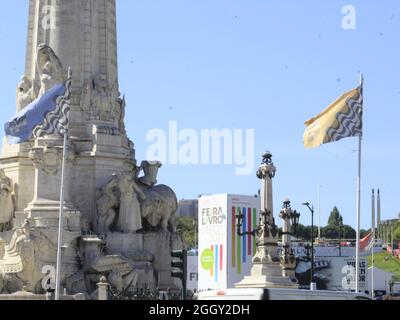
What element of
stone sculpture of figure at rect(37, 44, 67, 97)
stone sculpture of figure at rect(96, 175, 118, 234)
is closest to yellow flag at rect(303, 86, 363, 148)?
stone sculpture of figure at rect(96, 175, 118, 234)

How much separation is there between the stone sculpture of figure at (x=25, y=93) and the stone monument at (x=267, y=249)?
44.9 ft

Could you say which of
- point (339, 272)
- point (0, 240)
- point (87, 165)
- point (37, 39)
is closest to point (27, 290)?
point (0, 240)

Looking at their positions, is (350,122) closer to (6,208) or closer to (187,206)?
(6,208)

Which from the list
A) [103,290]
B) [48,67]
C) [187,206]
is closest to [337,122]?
[103,290]

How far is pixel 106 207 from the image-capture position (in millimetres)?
50406

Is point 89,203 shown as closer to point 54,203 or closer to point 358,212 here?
point 54,203

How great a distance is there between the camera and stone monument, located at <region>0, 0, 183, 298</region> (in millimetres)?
47938

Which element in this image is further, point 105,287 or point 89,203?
point 89,203

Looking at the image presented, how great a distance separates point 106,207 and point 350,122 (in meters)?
14.2

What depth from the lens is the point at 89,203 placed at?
168ft

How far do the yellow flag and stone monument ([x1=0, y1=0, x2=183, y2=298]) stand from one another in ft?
39.3

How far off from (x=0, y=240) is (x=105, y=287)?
6.03m

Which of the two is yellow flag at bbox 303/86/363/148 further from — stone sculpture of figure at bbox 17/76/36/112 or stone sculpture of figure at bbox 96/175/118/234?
stone sculpture of figure at bbox 17/76/36/112

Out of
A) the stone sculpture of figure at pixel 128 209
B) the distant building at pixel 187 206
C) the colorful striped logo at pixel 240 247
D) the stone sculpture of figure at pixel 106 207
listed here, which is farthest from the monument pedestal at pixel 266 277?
the distant building at pixel 187 206
